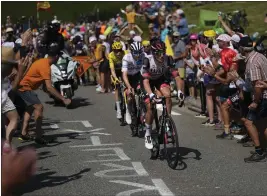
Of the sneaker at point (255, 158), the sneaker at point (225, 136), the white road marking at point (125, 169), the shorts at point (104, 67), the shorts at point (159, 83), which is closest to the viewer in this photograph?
the white road marking at point (125, 169)

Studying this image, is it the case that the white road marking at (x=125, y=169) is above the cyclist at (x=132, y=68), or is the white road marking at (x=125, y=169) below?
below

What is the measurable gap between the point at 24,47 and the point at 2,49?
3835 millimetres

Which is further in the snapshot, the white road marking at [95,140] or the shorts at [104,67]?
the shorts at [104,67]

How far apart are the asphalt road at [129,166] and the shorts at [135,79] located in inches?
41.8

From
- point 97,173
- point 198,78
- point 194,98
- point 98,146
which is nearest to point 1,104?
point 97,173

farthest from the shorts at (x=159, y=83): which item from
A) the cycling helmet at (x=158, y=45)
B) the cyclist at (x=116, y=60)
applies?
the cyclist at (x=116, y=60)

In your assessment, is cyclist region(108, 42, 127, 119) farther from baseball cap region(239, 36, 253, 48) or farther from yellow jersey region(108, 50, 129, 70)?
baseball cap region(239, 36, 253, 48)

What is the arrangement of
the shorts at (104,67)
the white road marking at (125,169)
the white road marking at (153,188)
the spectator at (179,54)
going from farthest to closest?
the shorts at (104,67) → the spectator at (179,54) → the white road marking at (125,169) → the white road marking at (153,188)

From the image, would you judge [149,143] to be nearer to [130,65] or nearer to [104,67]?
[130,65]

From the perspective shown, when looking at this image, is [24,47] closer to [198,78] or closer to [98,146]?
[98,146]

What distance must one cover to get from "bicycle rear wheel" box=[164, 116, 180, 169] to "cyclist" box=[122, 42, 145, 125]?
7.19ft

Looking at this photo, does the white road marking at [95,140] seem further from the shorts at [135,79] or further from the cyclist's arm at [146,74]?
the cyclist's arm at [146,74]

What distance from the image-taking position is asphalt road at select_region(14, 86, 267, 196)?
8109mm

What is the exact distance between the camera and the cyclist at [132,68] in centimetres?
1177
